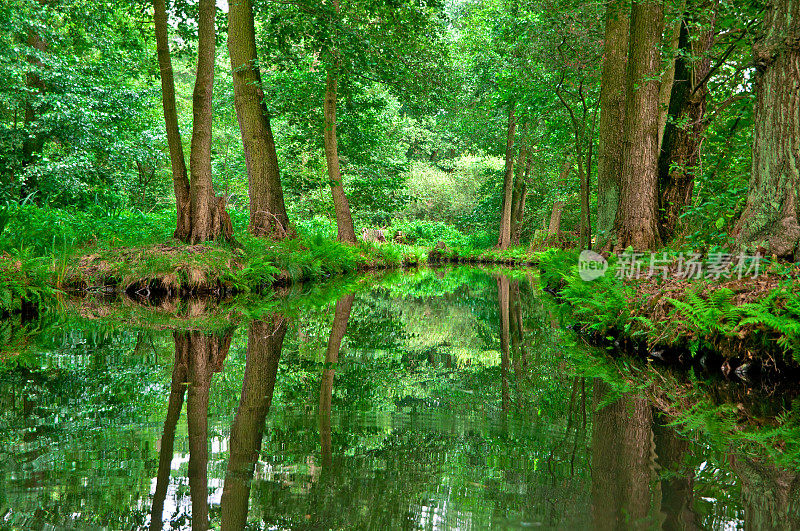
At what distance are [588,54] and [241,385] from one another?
9300mm

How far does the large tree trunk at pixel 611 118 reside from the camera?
7.95 meters

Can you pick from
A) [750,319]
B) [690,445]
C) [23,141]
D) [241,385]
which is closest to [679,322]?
[750,319]

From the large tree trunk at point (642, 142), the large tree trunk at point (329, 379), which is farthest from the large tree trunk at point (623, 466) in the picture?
the large tree trunk at point (642, 142)

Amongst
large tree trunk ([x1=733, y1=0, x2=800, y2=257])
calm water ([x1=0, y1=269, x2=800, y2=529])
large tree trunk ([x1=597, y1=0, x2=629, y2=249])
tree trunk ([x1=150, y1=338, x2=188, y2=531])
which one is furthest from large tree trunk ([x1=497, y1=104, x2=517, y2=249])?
tree trunk ([x1=150, y1=338, x2=188, y2=531])

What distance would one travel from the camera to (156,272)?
8.04 m

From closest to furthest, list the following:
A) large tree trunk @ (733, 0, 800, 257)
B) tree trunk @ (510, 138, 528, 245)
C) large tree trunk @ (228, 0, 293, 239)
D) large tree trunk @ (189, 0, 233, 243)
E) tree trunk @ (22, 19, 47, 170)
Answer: large tree trunk @ (733, 0, 800, 257)
large tree trunk @ (189, 0, 233, 243)
large tree trunk @ (228, 0, 293, 239)
tree trunk @ (22, 19, 47, 170)
tree trunk @ (510, 138, 528, 245)

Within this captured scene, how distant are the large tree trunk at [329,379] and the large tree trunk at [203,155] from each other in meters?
3.07

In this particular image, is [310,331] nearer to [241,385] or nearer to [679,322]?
[241,385]

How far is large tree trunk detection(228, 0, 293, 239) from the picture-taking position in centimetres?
1087

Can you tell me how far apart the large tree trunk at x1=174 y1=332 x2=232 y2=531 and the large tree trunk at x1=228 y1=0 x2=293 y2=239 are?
21.6 ft

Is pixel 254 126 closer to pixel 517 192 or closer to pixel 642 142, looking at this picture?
pixel 642 142

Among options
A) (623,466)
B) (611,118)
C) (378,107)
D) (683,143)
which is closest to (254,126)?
(378,107)

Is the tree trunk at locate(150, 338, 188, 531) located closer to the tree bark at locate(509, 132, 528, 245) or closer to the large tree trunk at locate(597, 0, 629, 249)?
the large tree trunk at locate(597, 0, 629, 249)

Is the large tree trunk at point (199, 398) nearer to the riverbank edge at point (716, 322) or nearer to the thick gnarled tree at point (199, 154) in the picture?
the riverbank edge at point (716, 322)
